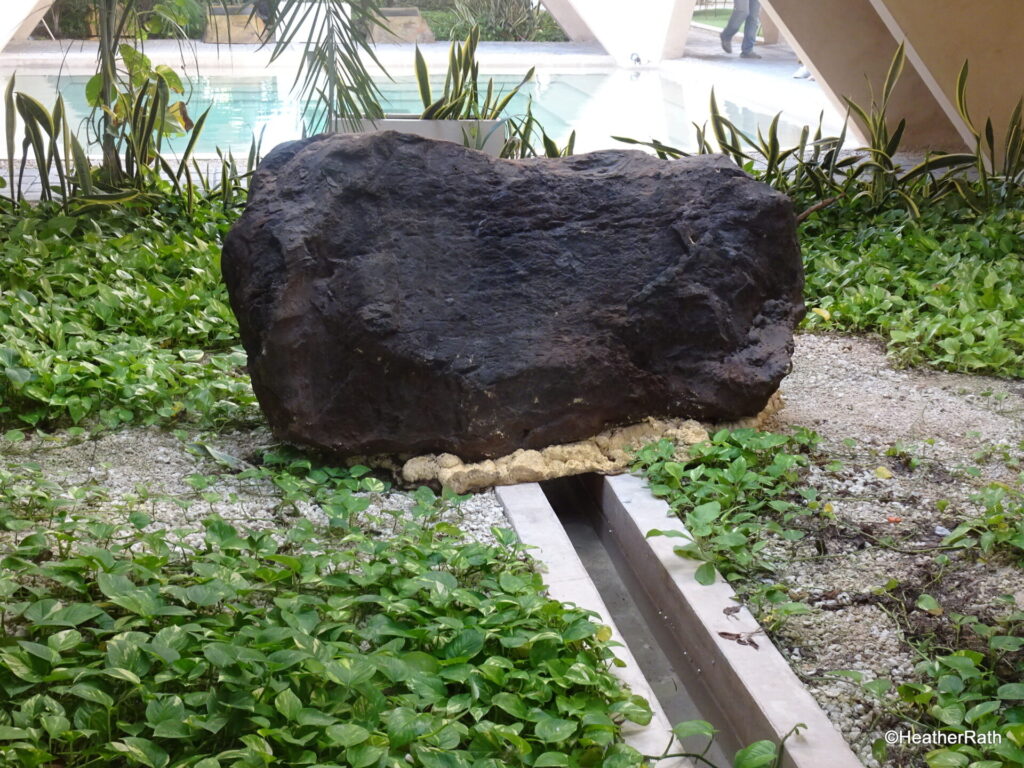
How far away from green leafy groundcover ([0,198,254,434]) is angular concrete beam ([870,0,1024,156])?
14.2ft

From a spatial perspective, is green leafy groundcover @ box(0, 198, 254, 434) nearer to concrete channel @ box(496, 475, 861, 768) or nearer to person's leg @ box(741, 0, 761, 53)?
concrete channel @ box(496, 475, 861, 768)

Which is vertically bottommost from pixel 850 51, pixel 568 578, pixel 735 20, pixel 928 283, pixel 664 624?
pixel 664 624

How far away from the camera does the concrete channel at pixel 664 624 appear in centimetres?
198

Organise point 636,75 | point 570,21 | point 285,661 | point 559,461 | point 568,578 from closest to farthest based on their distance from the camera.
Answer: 1. point 285,661
2. point 568,578
3. point 559,461
4. point 636,75
5. point 570,21

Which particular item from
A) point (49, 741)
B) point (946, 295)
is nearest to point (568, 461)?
point (49, 741)

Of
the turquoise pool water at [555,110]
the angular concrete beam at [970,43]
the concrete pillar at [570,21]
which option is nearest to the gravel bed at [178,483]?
the angular concrete beam at [970,43]

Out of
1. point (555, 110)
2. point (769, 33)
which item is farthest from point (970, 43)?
point (769, 33)

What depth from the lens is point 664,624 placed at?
2537mm

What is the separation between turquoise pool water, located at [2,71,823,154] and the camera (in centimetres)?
932

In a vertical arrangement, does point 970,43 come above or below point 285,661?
above

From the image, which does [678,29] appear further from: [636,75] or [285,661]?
[285,661]

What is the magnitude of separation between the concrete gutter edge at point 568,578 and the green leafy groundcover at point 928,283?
184 centimetres

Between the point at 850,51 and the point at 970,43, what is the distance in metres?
1.06

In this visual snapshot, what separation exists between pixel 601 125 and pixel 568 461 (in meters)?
7.58
